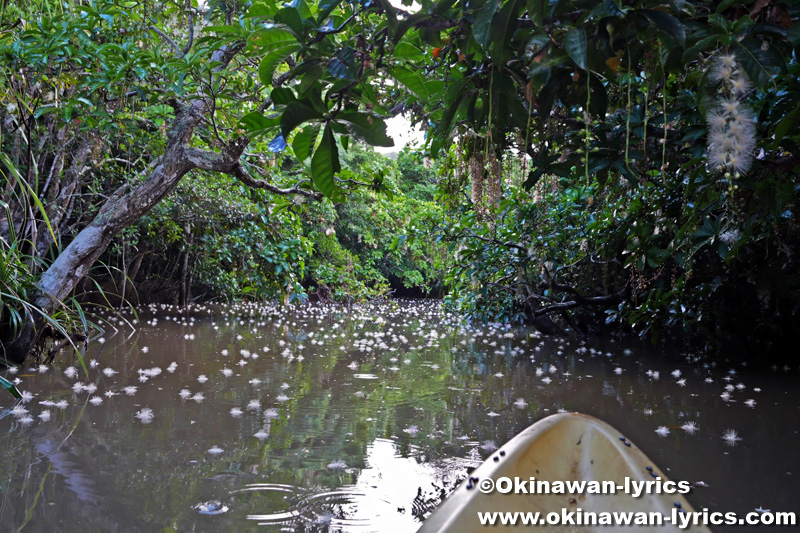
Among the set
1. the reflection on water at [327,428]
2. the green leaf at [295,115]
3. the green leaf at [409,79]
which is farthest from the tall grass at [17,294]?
the green leaf at [409,79]

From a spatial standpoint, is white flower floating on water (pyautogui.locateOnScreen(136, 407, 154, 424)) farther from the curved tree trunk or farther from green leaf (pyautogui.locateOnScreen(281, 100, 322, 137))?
green leaf (pyautogui.locateOnScreen(281, 100, 322, 137))

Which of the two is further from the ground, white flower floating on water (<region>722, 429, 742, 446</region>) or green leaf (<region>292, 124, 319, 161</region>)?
green leaf (<region>292, 124, 319, 161</region>)

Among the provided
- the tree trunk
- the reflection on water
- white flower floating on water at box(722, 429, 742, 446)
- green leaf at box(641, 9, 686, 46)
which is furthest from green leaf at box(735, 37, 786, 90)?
the tree trunk

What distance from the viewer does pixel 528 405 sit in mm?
3354

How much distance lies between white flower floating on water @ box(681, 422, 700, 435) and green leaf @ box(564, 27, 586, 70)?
2325 millimetres

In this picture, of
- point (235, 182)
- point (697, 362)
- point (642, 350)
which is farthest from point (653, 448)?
point (235, 182)

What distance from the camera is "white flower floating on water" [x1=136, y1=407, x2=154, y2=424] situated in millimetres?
2824

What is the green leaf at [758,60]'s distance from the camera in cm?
116

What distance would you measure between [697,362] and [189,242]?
7039 mm

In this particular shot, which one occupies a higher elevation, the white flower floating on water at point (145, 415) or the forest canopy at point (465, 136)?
the forest canopy at point (465, 136)

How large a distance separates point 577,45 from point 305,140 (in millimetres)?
732

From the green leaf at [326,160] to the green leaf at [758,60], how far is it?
38.4 inches

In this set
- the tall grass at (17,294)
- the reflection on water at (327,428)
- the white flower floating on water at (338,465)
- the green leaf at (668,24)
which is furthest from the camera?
the tall grass at (17,294)

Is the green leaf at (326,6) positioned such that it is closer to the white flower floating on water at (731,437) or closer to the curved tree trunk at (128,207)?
the white flower floating on water at (731,437)
